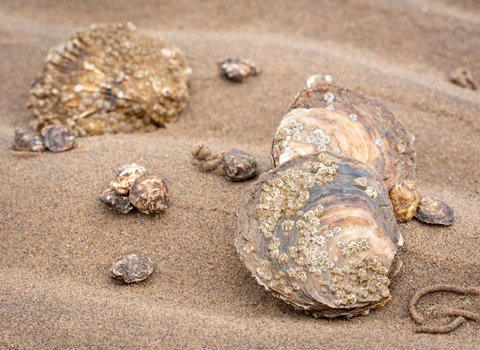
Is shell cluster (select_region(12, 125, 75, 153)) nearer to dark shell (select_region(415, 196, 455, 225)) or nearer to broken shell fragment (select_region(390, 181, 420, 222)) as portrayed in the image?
broken shell fragment (select_region(390, 181, 420, 222))

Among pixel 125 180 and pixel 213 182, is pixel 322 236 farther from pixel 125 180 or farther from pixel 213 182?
pixel 125 180

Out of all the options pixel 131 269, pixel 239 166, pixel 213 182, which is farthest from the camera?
pixel 213 182

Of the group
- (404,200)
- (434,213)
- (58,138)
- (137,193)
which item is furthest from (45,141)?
(434,213)

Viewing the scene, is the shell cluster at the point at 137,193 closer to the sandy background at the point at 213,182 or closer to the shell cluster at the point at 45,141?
the sandy background at the point at 213,182

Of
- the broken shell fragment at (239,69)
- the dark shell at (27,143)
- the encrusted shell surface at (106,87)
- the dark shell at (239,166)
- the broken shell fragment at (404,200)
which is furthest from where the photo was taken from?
the broken shell fragment at (239,69)

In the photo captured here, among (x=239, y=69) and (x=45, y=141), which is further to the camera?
(x=239, y=69)

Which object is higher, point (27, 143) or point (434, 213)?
point (434, 213)

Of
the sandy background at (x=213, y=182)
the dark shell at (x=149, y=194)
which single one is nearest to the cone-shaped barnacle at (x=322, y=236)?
the sandy background at (x=213, y=182)

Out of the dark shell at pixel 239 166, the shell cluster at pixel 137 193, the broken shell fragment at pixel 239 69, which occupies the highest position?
the broken shell fragment at pixel 239 69
